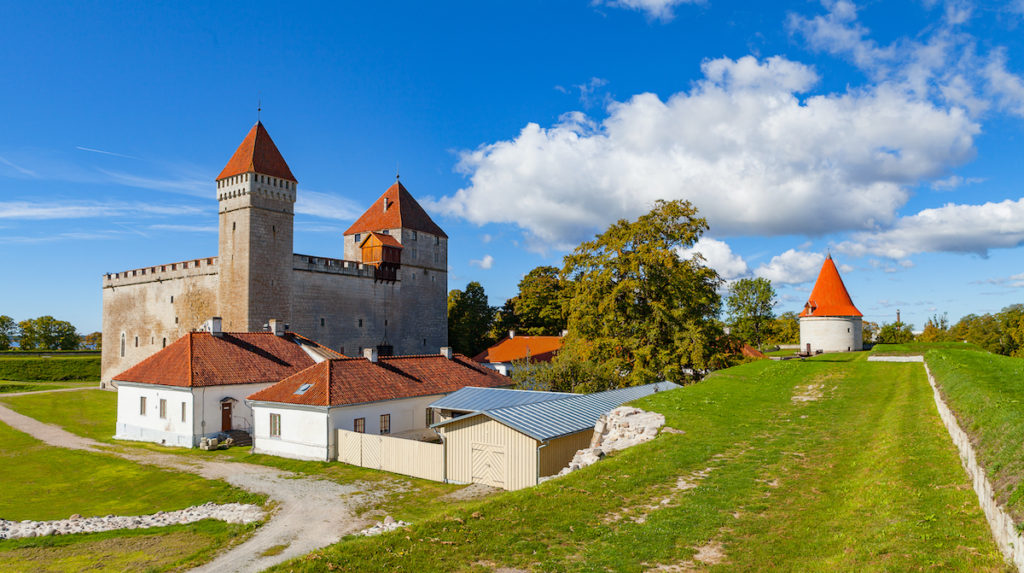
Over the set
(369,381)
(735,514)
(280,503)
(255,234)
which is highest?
(255,234)

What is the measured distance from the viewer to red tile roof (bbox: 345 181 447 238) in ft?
188

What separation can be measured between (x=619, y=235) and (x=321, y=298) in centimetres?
2654

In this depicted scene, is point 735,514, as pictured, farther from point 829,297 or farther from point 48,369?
point 48,369

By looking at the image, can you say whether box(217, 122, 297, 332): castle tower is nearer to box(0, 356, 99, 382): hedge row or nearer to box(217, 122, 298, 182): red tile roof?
box(217, 122, 298, 182): red tile roof

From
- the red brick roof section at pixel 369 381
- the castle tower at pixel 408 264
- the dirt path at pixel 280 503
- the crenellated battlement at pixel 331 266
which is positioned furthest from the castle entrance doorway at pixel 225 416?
the castle tower at pixel 408 264

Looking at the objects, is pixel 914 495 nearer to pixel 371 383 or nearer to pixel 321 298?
pixel 371 383

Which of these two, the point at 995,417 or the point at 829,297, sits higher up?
the point at 829,297

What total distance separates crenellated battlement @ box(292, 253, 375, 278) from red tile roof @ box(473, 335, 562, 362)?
14012 millimetres

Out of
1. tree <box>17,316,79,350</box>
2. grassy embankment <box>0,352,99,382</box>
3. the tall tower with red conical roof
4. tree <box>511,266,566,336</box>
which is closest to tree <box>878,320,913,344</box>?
the tall tower with red conical roof

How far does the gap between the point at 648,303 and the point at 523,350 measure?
25.0 metres

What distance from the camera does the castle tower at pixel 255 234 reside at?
44.1 m

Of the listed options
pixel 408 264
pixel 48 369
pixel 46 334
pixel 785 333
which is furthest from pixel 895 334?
pixel 46 334

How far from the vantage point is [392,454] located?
23.8 metres

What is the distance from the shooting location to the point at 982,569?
770 cm
